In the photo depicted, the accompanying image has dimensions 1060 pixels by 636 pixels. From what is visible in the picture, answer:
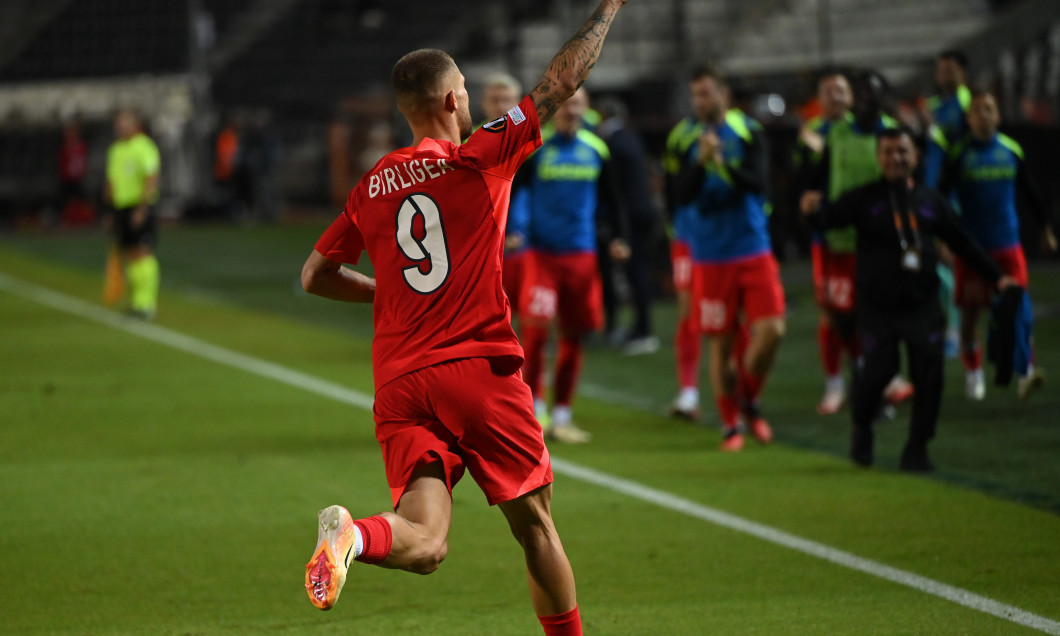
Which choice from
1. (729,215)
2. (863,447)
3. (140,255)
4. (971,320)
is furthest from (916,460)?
(140,255)

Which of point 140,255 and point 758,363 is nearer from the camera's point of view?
point 758,363

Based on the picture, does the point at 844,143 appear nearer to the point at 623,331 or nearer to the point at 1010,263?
the point at 1010,263

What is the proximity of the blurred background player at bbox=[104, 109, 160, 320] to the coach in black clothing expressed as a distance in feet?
34.5

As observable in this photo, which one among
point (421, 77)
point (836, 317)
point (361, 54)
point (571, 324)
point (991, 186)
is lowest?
point (836, 317)

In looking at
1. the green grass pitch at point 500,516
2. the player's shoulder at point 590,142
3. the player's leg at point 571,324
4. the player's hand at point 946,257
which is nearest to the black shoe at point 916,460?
the green grass pitch at point 500,516

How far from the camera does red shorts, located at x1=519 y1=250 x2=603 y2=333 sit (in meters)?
9.25

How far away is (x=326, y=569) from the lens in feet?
12.6

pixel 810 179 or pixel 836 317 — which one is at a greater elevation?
pixel 810 179

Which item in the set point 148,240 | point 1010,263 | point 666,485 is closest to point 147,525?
point 666,485

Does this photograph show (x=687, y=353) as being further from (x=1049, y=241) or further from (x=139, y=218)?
(x=139, y=218)

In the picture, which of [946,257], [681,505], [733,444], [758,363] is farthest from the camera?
[946,257]

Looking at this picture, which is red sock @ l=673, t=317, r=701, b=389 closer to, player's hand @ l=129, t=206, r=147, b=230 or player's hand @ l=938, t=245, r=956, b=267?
player's hand @ l=938, t=245, r=956, b=267

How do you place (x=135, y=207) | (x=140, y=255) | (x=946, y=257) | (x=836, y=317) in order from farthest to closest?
(x=135, y=207), (x=140, y=255), (x=946, y=257), (x=836, y=317)

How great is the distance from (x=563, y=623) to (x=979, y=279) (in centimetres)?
699
